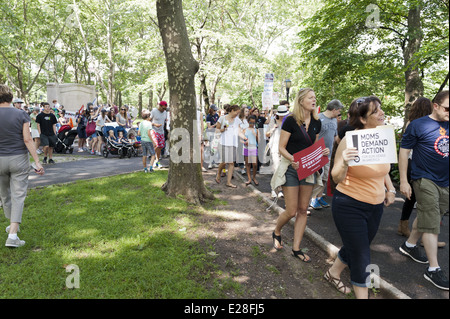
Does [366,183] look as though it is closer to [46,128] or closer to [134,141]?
[46,128]

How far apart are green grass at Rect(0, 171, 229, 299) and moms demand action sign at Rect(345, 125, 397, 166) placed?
2.04 meters

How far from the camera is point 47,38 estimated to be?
2694 centimetres

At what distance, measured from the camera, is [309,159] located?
12.0ft

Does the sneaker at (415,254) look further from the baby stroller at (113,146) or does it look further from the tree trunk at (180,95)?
the baby stroller at (113,146)

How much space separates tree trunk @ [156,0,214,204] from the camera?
5.49 metres

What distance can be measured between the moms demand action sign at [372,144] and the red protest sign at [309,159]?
1035mm

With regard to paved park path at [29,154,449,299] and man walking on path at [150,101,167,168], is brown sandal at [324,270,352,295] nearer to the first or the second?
paved park path at [29,154,449,299]

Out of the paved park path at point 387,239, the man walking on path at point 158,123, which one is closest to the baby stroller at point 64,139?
the paved park path at point 387,239

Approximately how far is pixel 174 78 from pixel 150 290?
3867mm

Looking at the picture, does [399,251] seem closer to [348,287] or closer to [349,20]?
[348,287]

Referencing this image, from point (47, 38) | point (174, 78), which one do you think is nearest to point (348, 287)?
point (174, 78)

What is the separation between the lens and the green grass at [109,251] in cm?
312

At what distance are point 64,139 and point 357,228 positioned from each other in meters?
13.0
